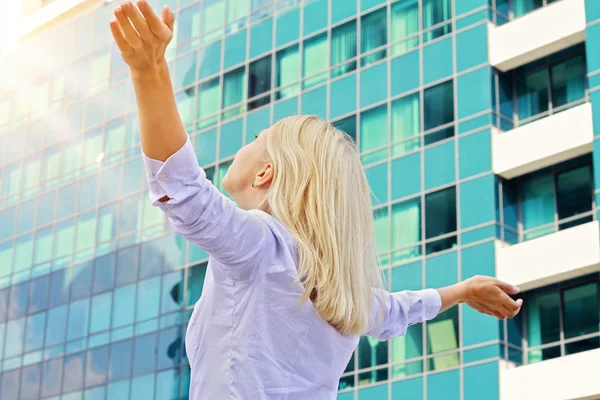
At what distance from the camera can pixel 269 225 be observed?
381 cm

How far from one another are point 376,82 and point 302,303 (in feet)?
94.9

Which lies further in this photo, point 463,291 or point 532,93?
point 532,93

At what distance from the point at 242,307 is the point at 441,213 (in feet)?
85.7

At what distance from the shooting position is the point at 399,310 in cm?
466

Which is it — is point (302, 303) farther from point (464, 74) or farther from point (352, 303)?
point (464, 74)

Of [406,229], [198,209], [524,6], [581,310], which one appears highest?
[524,6]

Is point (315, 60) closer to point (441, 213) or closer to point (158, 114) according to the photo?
point (441, 213)

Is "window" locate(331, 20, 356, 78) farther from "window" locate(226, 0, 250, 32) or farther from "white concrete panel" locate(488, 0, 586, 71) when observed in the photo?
"white concrete panel" locate(488, 0, 586, 71)

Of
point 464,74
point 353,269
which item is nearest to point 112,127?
point 464,74

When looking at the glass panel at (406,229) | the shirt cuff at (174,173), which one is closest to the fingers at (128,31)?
the shirt cuff at (174,173)

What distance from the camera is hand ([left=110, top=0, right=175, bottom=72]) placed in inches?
128

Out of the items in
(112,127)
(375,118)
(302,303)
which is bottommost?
(302,303)

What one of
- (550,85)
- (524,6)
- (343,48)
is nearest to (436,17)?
(524,6)

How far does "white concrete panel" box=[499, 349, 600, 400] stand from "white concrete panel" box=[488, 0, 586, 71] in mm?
7600
